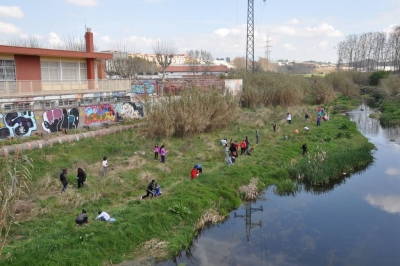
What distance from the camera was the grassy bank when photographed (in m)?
12.7

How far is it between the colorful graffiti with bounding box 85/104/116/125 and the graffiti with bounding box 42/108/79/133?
1.16m

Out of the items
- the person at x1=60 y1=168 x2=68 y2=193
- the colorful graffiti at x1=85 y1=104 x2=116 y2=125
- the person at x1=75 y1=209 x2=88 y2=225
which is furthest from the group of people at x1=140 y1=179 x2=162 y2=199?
the colorful graffiti at x1=85 y1=104 x2=116 y2=125

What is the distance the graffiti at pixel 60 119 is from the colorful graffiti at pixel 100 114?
3.81 feet

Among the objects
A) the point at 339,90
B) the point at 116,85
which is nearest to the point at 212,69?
the point at 339,90

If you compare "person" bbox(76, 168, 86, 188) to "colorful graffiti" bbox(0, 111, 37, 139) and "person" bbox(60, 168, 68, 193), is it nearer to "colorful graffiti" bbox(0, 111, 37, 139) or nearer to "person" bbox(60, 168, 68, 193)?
"person" bbox(60, 168, 68, 193)

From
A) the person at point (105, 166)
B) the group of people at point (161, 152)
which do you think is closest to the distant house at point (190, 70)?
the group of people at point (161, 152)

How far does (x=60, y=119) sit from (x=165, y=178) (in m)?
10.6

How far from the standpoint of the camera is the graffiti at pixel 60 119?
81.0 ft

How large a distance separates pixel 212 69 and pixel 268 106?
124 ft

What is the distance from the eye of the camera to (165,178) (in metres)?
19.8

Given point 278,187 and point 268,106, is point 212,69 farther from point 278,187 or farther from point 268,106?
point 278,187

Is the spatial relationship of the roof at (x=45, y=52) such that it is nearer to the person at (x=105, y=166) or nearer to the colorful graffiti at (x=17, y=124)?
the colorful graffiti at (x=17, y=124)

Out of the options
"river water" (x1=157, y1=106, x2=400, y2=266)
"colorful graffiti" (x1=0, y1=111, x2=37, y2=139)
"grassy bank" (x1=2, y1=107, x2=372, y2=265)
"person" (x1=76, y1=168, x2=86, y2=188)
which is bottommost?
"river water" (x1=157, y1=106, x2=400, y2=266)

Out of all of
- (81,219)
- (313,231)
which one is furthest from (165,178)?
(313,231)
